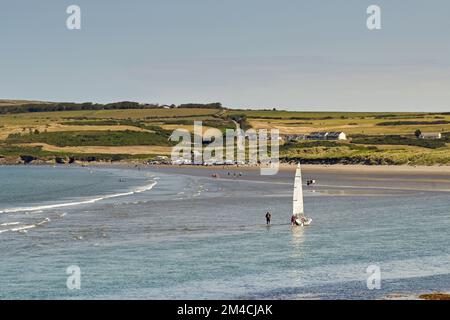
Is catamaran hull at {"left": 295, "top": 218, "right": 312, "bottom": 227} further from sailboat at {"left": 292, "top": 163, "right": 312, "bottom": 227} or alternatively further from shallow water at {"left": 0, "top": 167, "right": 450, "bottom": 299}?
shallow water at {"left": 0, "top": 167, "right": 450, "bottom": 299}

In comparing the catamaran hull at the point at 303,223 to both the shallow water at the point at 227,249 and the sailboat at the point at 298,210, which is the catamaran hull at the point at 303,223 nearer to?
the sailboat at the point at 298,210

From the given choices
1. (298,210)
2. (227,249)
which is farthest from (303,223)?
(227,249)

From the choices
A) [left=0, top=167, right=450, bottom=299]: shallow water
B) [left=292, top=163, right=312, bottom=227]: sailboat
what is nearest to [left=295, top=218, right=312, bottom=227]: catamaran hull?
[left=292, top=163, right=312, bottom=227]: sailboat

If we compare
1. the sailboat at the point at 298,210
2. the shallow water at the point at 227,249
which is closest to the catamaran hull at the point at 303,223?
the sailboat at the point at 298,210

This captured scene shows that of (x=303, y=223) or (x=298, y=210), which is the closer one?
(x=303, y=223)

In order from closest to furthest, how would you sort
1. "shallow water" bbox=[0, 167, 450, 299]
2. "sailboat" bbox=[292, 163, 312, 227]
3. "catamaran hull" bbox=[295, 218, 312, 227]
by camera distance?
1. "shallow water" bbox=[0, 167, 450, 299]
2. "catamaran hull" bbox=[295, 218, 312, 227]
3. "sailboat" bbox=[292, 163, 312, 227]

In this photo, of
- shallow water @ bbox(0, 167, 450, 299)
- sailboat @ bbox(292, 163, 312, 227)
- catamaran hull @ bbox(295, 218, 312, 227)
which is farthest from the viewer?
sailboat @ bbox(292, 163, 312, 227)

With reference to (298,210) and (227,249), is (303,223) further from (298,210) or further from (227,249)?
(227,249)

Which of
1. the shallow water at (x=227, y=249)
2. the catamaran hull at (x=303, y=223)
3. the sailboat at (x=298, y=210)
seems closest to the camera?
the shallow water at (x=227, y=249)

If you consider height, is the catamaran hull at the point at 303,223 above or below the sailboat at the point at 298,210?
below
